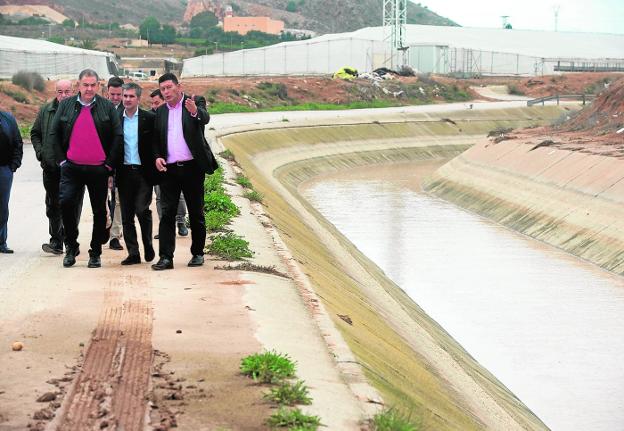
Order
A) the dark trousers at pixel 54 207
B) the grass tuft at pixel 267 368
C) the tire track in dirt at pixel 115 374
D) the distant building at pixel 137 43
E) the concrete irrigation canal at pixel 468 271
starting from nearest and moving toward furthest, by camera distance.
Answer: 1. the tire track in dirt at pixel 115 374
2. the grass tuft at pixel 267 368
3. the concrete irrigation canal at pixel 468 271
4. the dark trousers at pixel 54 207
5. the distant building at pixel 137 43

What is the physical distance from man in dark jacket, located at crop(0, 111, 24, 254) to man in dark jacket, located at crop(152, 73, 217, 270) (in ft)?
8.72

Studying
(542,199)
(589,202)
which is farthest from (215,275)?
(542,199)

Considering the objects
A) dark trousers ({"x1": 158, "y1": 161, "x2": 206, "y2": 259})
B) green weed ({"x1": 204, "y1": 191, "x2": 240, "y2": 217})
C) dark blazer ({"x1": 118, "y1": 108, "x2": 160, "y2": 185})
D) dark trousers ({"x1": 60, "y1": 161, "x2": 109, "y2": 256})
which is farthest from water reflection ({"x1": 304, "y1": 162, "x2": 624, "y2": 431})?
dark trousers ({"x1": 60, "y1": 161, "x2": 109, "y2": 256})

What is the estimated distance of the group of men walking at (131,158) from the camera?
13312 mm

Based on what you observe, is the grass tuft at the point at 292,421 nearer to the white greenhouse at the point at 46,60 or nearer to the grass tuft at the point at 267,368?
the grass tuft at the point at 267,368

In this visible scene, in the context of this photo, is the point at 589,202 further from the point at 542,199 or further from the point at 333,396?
the point at 333,396

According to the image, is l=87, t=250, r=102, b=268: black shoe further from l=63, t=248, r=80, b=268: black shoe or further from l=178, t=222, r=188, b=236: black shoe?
l=178, t=222, r=188, b=236: black shoe

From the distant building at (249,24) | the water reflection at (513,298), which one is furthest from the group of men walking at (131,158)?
the distant building at (249,24)

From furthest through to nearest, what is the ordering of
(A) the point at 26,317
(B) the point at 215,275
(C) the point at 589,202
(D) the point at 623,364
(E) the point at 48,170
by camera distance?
(C) the point at 589,202, (D) the point at 623,364, (E) the point at 48,170, (B) the point at 215,275, (A) the point at 26,317

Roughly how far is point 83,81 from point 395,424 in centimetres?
683

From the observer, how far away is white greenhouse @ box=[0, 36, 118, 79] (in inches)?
2921

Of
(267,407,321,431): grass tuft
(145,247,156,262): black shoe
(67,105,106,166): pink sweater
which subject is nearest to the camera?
(267,407,321,431): grass tuft

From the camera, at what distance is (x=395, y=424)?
7.61 m

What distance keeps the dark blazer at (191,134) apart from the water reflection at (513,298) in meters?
5.43
